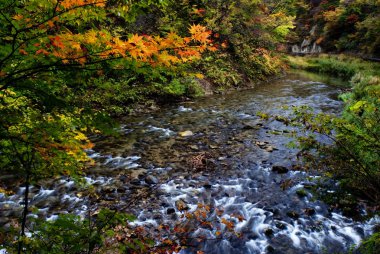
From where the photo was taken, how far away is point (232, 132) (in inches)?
377

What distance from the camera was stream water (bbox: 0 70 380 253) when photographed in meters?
4.56

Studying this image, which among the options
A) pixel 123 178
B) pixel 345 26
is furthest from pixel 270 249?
pixel 345 26

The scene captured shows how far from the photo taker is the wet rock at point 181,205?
5.20 m

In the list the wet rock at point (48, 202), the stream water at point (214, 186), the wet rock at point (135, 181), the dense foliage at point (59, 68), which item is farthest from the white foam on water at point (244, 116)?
the dense foliage at point (59, 68)

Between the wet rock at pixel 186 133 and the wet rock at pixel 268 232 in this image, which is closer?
the wet rock at pixel 268 232

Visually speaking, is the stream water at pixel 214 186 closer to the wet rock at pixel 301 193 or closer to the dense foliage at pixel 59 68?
the wet rock at pixel 301 193

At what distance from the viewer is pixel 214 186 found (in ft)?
19.8

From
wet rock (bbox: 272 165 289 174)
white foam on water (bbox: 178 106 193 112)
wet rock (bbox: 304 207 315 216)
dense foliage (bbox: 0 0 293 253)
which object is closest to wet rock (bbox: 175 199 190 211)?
wet rock (bbox: 304 207 315 216)

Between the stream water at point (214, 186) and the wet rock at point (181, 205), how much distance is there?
1.6 inches

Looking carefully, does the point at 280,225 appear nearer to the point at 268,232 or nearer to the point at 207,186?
the point at 268,232

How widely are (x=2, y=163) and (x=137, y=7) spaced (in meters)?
2.08

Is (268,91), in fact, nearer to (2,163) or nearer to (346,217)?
(346,217)

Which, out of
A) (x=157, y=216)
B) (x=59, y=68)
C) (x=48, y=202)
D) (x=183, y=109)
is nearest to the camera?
(x=59, y=68)

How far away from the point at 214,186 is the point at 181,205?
106cm
